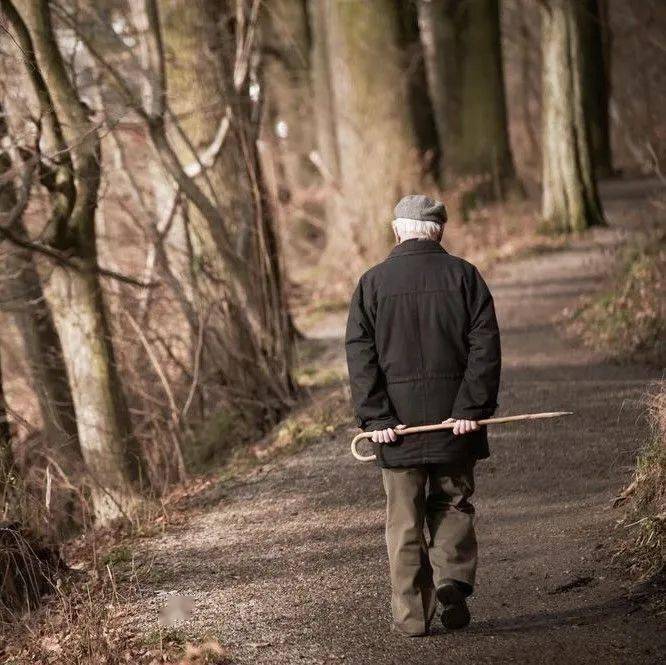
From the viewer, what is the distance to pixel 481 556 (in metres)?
6.60

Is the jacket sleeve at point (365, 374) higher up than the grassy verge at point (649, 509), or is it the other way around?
the jacket sleeve at point (365, 374)

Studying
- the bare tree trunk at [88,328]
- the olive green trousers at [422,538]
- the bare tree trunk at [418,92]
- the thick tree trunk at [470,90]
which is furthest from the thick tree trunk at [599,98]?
the olive green trousers at [422,538]

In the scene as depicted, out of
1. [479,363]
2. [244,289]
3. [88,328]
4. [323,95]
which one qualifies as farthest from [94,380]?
[323,95]

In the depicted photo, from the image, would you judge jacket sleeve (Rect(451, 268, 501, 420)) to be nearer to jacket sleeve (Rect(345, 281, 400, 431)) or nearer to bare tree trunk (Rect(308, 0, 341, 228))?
jacket sleeve (Rect(345, 281, 400, 431))

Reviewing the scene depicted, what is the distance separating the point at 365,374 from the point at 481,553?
1905 millimetres

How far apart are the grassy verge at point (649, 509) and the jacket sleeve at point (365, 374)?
1.54 meters

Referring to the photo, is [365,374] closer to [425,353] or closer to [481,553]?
[425,353]

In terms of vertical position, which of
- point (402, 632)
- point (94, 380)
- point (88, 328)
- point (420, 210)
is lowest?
point (402, 632)

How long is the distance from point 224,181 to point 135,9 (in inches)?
82.8

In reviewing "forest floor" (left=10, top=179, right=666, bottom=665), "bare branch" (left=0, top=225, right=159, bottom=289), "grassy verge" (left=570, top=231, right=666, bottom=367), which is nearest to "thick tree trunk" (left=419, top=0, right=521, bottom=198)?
"grassy verge" (left=570, top=231, right=666, bottom=367)

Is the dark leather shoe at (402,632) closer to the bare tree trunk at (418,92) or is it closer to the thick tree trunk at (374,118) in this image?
the thick tree trunk at (374,118)

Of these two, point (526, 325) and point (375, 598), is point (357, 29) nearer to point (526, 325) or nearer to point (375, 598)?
point (526, 325)

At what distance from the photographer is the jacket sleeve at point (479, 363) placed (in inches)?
202

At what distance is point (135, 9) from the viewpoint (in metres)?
11.9
